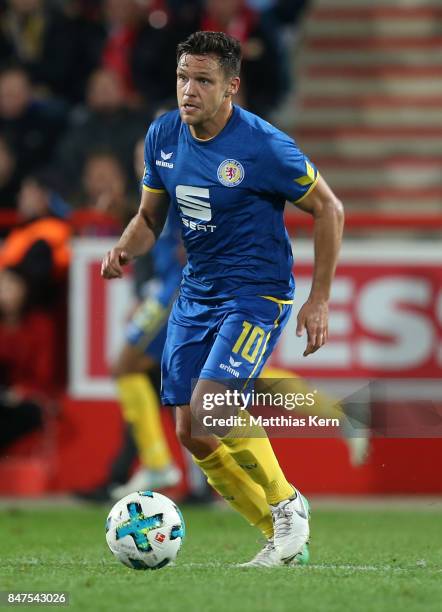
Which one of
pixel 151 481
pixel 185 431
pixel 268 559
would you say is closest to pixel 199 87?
pixel 185 431

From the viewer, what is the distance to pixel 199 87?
536 centimetres

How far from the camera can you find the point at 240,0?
11.9m

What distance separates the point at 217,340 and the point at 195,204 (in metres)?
0.55

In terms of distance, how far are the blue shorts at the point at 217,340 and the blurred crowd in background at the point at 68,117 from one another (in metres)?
3.20

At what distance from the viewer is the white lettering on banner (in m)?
9.03

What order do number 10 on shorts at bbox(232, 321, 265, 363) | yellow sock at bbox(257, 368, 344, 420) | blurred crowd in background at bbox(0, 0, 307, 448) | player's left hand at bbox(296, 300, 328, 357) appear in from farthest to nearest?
blurred crowd in background at bbox(0, 0, 307, 448)
yellow sock at bbox(257, 368, 344, 420)
number 10 on shorts at bbox(232, 321, 265, 363)
player's left hand at bbox(296, 300, 328, 357)

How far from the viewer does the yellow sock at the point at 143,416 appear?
28.7ft

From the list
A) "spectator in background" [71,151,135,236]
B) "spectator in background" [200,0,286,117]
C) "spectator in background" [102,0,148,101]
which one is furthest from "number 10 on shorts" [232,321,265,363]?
"spectator in background" [102,0,148,101]

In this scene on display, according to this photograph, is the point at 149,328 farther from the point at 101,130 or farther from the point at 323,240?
the point at 323,240

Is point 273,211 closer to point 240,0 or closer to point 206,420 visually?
point 206,420

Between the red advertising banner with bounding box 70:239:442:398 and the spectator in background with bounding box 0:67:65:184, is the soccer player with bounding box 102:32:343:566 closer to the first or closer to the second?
the red advertising banner with bounding box 70:239:442:398

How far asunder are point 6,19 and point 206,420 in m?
8.19

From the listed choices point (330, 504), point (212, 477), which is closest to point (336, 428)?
point (330, 504)

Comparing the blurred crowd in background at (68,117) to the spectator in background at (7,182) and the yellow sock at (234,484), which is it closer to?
the spectator in background at (7,182)
